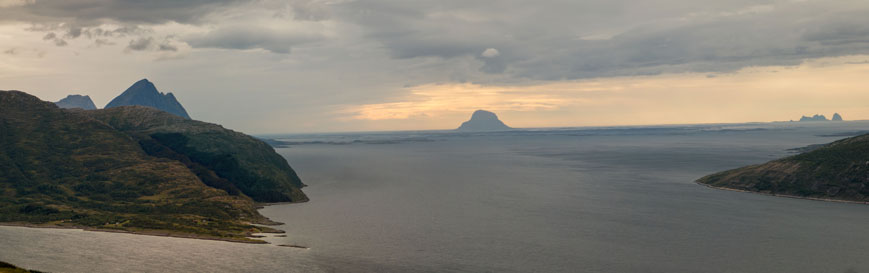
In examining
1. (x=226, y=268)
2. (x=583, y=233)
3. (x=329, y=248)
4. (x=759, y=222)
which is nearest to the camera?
(x=226, y=268)

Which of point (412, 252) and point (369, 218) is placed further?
point (369, 218)

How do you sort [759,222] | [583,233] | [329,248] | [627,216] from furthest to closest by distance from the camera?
[627,216] < [759,222] < [583,233] < [329,248]

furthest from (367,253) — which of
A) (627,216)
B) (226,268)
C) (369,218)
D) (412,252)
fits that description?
(627,216)

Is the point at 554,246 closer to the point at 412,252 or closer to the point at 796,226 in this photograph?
the point at 412,252

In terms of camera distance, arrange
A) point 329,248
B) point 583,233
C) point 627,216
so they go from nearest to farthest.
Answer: point 329,248, point 583,233, point 627,216

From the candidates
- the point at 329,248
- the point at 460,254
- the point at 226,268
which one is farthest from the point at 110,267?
the point at 460,254

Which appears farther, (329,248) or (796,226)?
(796,226)

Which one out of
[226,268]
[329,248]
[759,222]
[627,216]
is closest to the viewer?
[226,268]

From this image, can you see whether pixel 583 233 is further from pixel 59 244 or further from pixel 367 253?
pixel 59 244
